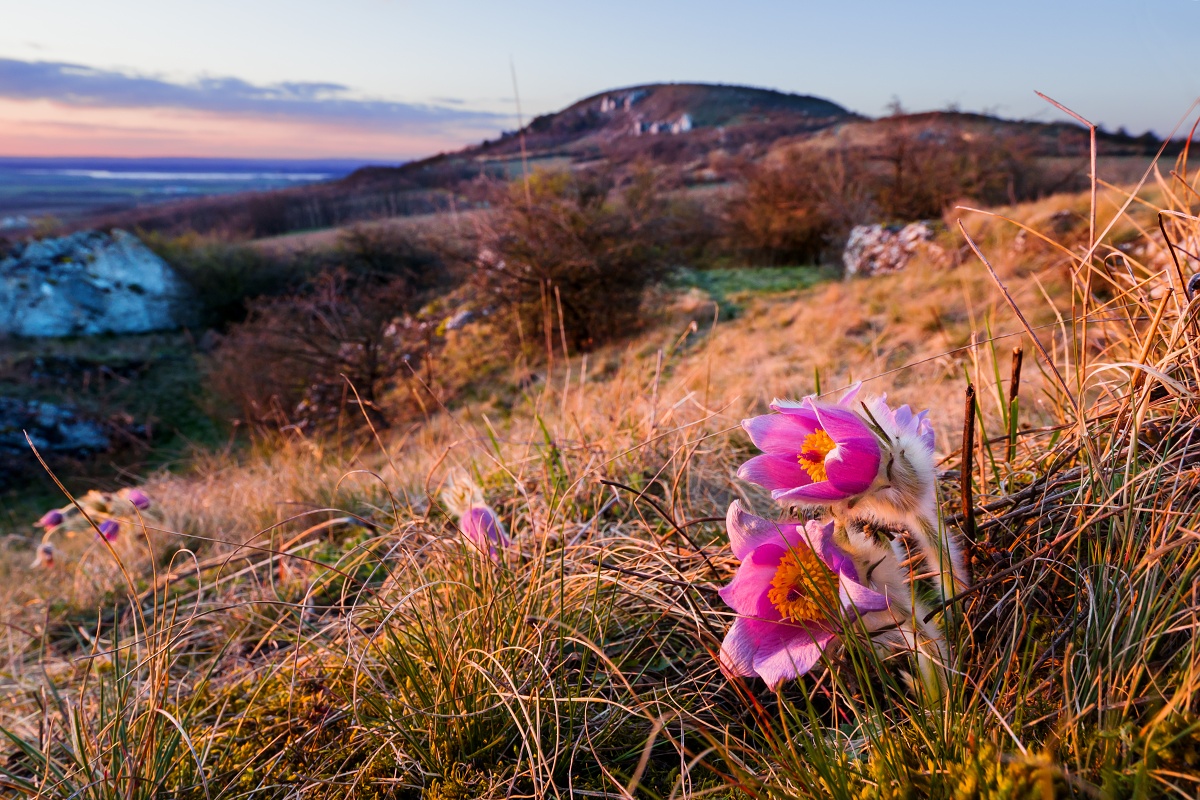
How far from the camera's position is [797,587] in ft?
3.21

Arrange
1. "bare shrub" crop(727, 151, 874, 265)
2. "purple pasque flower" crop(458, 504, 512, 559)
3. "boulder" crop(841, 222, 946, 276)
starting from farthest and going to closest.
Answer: "bare shrub" crop(727, 151, 874, 265) < "boulder" crop(841, 222, 946, 276) < "purple pasque flower" crop(458, 504, 512, 559)

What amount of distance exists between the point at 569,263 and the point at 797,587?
906 cm

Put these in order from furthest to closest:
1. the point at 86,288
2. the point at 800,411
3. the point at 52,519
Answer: the point at 86,288
the point at 52,519
the point at 800,411

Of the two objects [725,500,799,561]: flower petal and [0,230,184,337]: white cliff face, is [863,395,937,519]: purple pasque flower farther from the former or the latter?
[0,230,184,337]: white cliff face

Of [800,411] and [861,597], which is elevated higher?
[800,411]

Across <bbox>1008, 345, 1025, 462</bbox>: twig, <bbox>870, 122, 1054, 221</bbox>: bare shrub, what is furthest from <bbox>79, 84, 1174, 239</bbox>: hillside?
<bbox>1008, 345, 1025, 462</bbox>: twig

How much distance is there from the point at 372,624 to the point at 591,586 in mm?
→ 628

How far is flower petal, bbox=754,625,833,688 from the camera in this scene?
3.02 feet

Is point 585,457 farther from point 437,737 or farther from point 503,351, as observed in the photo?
point 503,351

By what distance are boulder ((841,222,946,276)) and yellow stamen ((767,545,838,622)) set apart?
10.2 meters

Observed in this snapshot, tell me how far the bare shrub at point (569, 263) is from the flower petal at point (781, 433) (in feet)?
29.0

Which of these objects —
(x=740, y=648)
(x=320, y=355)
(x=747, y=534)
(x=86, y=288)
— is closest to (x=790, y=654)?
(x=740, y=648)

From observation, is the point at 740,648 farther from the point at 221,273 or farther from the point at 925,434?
the point at 221,273

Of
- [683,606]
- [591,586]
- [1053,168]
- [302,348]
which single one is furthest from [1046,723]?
[1053,168]
